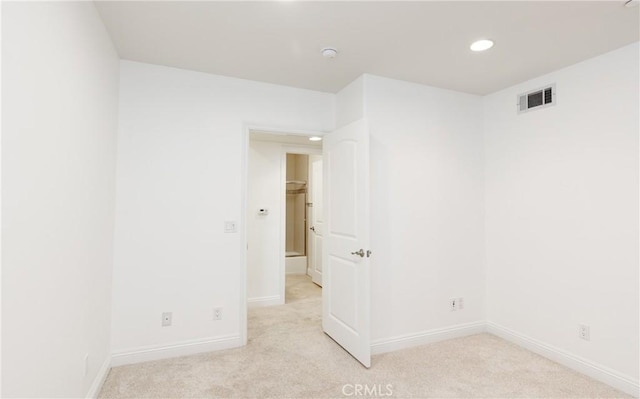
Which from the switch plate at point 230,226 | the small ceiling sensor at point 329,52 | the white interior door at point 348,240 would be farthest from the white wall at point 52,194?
the white interior door at point 348,240

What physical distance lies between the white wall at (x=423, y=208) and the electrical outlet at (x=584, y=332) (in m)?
0.89

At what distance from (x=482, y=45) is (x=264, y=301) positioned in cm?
367

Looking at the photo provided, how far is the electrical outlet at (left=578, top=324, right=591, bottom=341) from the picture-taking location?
100 inches

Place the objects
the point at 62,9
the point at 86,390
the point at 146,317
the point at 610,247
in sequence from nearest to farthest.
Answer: the point at 62,9, the point at 86,390, the point at 610,247, the point at 146,317

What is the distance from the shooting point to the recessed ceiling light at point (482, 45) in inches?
91.5

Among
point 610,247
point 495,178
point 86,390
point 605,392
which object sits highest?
point 495,178

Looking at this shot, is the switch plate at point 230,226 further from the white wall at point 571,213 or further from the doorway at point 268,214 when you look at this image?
the white wall at point 571,213

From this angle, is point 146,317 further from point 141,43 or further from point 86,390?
point 141,43

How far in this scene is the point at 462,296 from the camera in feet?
10.8

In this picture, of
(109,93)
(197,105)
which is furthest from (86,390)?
(197,105)

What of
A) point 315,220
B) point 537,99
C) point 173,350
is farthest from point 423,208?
point 315,220

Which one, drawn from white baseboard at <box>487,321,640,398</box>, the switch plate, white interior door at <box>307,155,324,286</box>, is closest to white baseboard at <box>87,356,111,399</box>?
the switch plate

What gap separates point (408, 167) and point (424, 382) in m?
1.80

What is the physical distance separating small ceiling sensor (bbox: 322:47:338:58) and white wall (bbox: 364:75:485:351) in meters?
0.52
